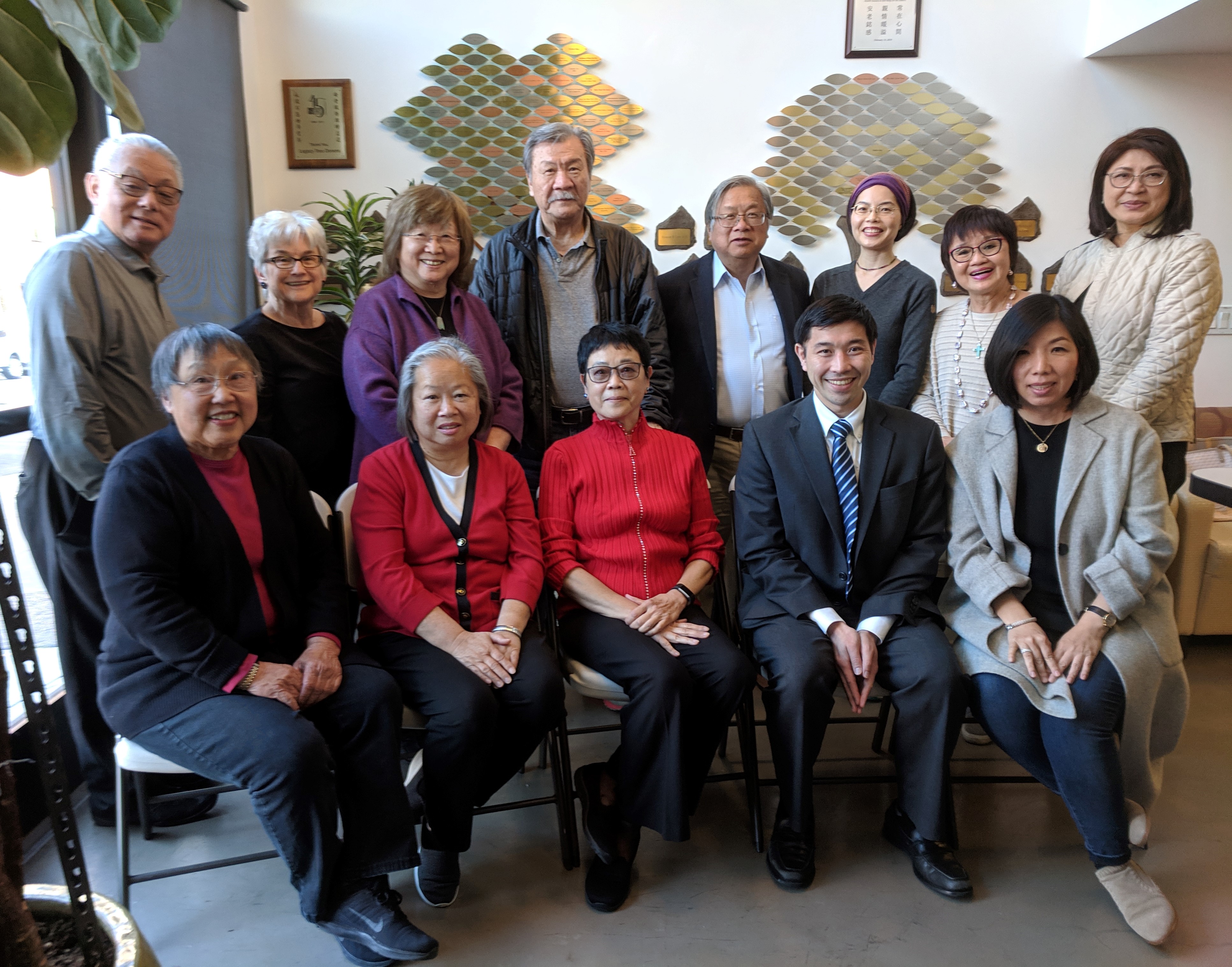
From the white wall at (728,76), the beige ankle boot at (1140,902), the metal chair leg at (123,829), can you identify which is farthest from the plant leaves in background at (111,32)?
the white wall at (728,76)

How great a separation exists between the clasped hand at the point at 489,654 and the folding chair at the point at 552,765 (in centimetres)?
23

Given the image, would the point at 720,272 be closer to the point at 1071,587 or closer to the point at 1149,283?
the point at 1149,283

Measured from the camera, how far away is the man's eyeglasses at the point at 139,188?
206 cm

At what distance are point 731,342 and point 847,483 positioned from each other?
0.79m

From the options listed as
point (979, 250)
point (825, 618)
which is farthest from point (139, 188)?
point (979, 250)

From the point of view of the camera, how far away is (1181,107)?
4.05m

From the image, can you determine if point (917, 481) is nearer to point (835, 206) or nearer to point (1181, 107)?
point (835, 206)

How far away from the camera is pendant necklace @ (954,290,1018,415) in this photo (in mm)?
2471

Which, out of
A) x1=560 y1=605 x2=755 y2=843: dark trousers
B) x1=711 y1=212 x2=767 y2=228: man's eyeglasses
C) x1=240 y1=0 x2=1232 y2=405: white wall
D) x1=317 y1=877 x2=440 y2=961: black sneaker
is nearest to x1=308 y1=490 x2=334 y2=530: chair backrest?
x1=560 y1=605 x2=755 y2=843: dark trousers

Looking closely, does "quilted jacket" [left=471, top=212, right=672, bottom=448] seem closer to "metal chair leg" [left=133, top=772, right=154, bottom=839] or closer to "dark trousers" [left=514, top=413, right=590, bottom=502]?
"dark trousers" [left=514, top=413, right=590, bottom=502]

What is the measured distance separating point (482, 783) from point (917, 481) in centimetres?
142

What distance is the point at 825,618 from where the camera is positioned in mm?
2154

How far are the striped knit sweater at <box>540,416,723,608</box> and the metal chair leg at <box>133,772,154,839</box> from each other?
47.4 inches

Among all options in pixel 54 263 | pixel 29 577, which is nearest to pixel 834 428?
pixel 54 263
